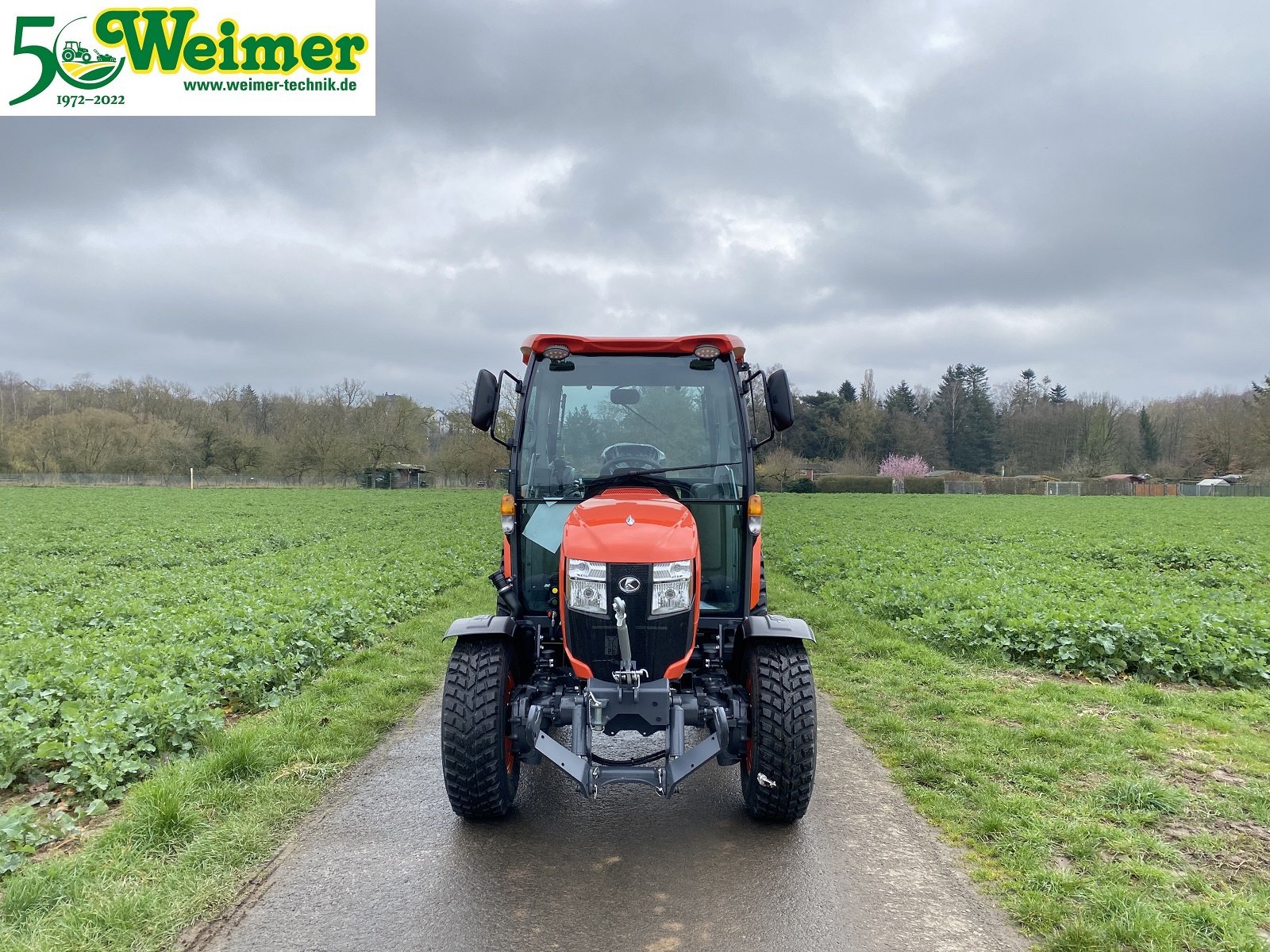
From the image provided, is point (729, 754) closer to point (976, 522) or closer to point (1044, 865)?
point (1044, 865)

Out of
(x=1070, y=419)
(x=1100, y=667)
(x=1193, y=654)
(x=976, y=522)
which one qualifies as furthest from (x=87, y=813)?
(x=1070, y=419)

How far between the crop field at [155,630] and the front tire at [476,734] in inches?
76.2

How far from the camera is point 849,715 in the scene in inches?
244

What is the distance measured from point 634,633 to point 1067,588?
9.45m

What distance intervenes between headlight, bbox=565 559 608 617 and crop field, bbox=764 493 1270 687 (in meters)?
5.68

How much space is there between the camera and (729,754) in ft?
12.9

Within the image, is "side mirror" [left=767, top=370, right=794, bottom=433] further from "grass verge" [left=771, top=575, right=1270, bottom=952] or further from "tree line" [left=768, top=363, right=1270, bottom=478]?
"tree line" [left=768, top=363, right=1270, bottom=478]

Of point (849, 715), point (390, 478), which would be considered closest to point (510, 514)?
point (849, 715)

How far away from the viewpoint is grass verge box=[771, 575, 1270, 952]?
10.4 feet

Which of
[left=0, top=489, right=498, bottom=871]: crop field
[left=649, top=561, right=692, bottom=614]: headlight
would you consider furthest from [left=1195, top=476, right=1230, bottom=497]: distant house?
[left=649, top=561, right=692, bottom=614]: headlight

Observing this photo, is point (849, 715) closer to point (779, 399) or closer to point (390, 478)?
point (779, 399)

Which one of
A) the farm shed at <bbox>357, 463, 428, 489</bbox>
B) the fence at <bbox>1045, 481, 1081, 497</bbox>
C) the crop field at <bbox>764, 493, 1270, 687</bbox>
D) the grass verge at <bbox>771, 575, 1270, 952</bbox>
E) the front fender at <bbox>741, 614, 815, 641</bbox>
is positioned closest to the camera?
the grass verge at <bbox>771, 575, 1270, 952</bbox>

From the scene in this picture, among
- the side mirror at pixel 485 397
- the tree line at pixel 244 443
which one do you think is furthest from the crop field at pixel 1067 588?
the tree line at pixel 244 443

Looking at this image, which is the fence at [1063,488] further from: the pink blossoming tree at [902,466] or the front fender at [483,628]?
the front fender at [483,628]
